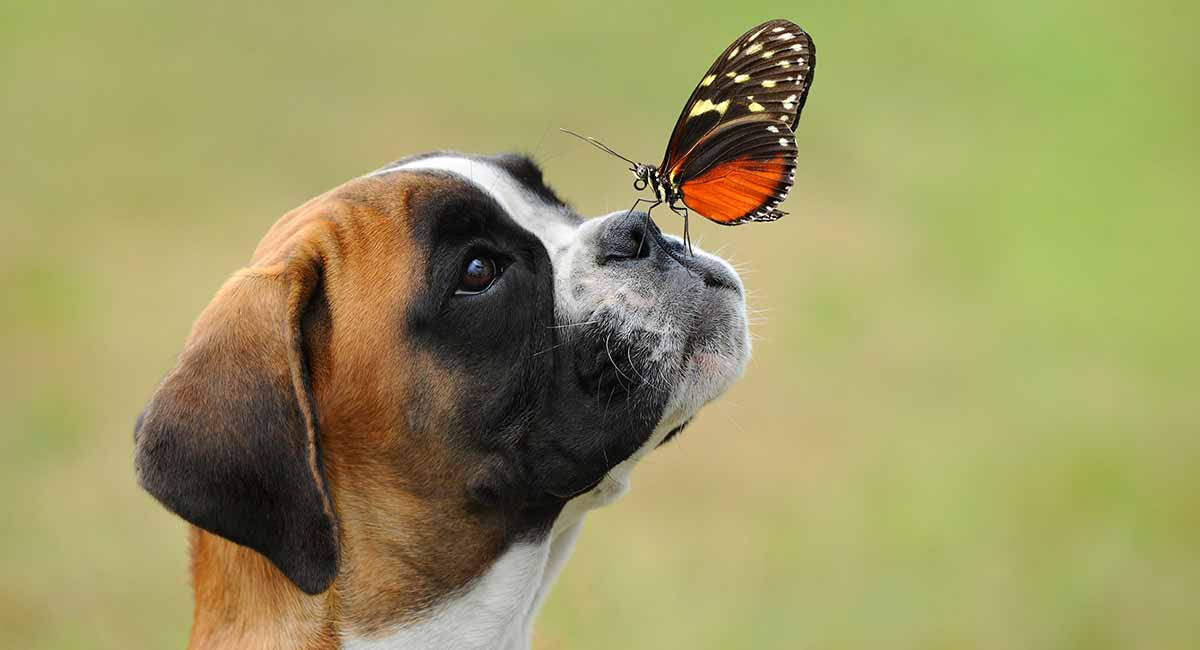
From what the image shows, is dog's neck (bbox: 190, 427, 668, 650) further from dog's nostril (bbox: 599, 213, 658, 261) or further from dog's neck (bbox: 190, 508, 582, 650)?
dog's nostril (bbox: 599, 213, 658, 261)

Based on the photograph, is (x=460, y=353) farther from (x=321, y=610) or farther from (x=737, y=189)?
(x=737, y=189)

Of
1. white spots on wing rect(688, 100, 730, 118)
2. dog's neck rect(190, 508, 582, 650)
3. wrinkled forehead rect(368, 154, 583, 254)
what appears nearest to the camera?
dog's neck rect(190, 508, 582, 650)

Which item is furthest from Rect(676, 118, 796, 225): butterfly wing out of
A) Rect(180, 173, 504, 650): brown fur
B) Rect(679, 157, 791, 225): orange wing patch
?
Rect(180, 173, 504, 650): brown fur

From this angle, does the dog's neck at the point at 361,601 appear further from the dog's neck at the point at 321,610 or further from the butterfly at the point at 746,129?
the butterfly at the point at 746,129

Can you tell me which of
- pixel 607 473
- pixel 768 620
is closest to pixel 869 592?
pixel 768 620

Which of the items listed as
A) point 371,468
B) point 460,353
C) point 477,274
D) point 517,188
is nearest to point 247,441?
point 371,468

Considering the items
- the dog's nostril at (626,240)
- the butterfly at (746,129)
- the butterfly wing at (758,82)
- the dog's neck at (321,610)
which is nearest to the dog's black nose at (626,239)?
the dog's nostril at (626,240)

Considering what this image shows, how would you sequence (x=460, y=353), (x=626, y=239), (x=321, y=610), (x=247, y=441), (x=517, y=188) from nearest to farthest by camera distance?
1. (x=247, y=441)
2. (x=321, y=610)
3. (x=460, y=353)
4. (x=626, y=239)
5. (x=517, y=188)
